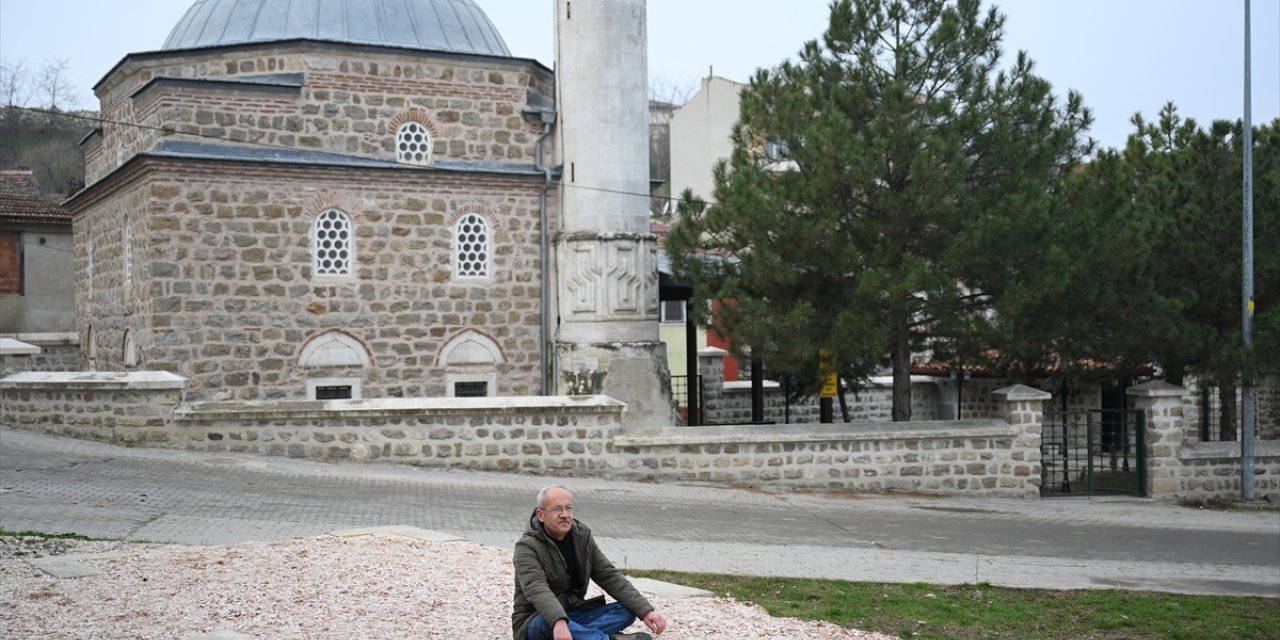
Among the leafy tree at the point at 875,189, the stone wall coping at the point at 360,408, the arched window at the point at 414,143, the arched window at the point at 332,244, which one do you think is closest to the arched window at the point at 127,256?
the arched window at the point at 332,244

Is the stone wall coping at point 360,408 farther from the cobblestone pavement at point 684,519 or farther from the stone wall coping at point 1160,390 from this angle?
the stone wall coping at point 1160,390

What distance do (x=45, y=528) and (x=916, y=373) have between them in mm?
20565

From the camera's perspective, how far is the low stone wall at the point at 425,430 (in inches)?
571

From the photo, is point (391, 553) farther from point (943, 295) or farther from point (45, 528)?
point (943, 295)

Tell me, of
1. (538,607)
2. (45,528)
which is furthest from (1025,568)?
(45,528)

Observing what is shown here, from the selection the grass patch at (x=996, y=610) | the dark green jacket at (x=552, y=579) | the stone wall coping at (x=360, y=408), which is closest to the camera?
the dark green jacket at (x=552, y=579)

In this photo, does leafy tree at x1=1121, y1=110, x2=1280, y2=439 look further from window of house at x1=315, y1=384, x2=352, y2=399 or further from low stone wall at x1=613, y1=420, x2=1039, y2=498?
window of house at x1=315, y1=384, x2=352, y2=399

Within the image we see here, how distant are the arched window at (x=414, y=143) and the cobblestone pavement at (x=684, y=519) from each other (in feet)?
20.5

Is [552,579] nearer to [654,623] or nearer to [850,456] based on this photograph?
[654,623]

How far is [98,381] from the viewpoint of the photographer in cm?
1475

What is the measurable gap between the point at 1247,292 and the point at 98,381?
14.5 m

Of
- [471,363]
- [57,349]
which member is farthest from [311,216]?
[57,349]

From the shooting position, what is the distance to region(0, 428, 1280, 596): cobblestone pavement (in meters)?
10.4

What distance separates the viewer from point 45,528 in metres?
9.89
